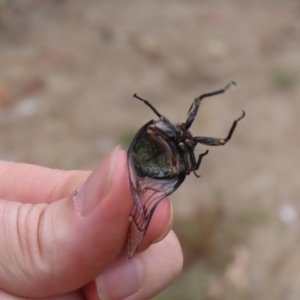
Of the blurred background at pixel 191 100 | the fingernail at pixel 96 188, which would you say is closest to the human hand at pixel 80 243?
the fingernail at pixel 96 188

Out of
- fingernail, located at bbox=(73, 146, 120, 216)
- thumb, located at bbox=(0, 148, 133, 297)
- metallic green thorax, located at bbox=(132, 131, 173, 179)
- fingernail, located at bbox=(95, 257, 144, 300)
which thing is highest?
metallic green thorax, located at bbox=(132, 131, 173, 179)

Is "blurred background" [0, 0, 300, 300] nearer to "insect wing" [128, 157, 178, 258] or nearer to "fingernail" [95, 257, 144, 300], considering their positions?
"fingernail" [95, 257, 144, 300]

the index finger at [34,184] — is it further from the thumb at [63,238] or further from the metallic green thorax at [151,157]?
the metallic green thorax at [151,157]

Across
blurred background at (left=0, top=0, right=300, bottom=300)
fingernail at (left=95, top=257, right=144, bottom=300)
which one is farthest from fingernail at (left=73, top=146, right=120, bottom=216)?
blurred background at (left=0, top=0, right=300, bottom=300)

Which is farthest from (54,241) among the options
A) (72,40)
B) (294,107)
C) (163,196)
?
(72,40)

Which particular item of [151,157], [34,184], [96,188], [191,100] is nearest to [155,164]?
[151,157]

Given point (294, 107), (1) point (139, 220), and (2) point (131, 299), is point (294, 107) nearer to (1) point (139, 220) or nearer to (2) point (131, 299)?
(2) point (131, 299)

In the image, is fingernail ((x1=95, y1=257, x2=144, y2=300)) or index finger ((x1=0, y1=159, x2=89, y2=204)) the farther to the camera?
index finger ((x1=0, y1=159, x2=89, y2=204))
